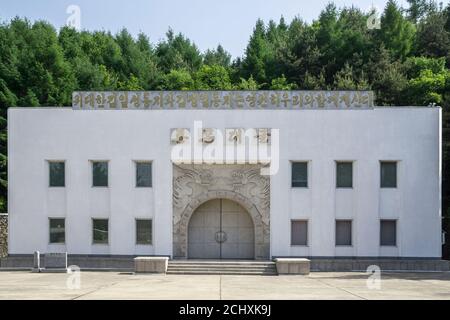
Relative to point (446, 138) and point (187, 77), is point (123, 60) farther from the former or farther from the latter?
point (446, 138)

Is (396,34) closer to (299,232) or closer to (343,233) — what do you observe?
(343,233)

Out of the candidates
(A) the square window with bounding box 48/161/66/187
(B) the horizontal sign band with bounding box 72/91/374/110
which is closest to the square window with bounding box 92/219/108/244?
(A) the square window with bounding box 48/161/66/187

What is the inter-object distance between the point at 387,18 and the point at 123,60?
1101 inches

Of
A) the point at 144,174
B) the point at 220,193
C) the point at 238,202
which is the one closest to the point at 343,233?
the point at 238,202

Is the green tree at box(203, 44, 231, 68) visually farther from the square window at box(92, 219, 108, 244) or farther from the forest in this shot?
the square window at box(92, 219, 108, 244)

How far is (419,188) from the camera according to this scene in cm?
3347

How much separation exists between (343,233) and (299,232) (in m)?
2.14

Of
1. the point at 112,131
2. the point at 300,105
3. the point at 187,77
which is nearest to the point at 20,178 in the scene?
the point at 112,131

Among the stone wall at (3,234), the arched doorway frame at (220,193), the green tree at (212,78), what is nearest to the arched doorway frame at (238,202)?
the arched doorway frame at (220,193)

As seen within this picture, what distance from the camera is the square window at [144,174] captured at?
1330 inches

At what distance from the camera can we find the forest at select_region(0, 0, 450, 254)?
57.5 m

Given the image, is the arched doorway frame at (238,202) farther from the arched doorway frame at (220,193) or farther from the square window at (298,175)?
the square window at (298,175)

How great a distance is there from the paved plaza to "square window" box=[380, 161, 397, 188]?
476cm

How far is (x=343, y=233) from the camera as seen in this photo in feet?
110
